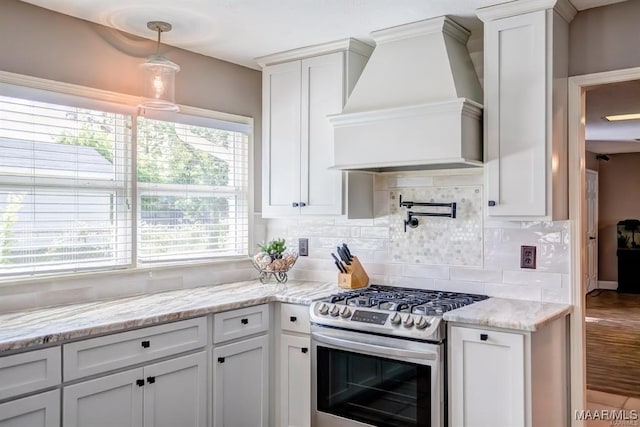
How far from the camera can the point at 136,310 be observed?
8.76ft

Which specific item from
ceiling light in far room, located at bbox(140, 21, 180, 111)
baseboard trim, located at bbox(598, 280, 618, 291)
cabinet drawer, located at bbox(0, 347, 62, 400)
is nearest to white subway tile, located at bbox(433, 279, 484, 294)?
ceiling light in far room, located at bbox(140, 21, 180, 111)

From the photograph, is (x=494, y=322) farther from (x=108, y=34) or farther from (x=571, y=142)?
(x=108, y=34)

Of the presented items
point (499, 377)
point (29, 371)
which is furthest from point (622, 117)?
point (29, 371)

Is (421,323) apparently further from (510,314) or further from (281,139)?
(281,139)

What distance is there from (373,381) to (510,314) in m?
0.77

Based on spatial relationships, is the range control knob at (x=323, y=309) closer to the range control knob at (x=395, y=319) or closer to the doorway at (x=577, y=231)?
the range control knob at (x=395, y=319)

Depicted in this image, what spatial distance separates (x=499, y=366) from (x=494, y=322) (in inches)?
8.1

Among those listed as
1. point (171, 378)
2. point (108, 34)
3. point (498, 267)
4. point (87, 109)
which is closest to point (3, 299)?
point (171, 378)

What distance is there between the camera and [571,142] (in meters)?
2.81

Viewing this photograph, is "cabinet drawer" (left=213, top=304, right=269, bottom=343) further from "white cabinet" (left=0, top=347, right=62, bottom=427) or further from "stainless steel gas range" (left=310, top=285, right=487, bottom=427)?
"white cabinet" (left=0, top=347, right=62, bottom=427)

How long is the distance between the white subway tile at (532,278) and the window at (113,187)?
184 centimetres

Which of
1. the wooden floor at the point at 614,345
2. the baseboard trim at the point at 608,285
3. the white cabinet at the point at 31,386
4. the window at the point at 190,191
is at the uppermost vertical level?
the window at the point at 190,191

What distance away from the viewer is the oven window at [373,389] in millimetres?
2586

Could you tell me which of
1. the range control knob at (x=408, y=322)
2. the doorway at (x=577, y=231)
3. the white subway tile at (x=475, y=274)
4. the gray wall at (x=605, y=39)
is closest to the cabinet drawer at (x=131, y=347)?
the range control knob at (x=408, y=322)
